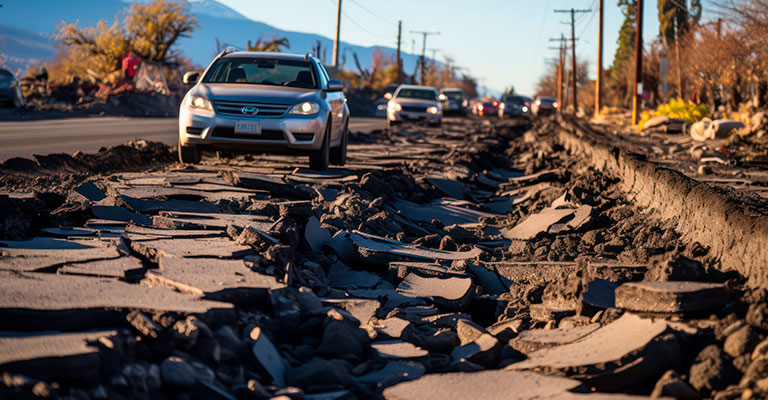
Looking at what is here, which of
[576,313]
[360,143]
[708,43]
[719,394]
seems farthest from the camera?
[708,43]

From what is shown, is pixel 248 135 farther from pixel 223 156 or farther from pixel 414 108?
pixel 414 108

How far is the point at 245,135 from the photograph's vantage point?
31.8 feet

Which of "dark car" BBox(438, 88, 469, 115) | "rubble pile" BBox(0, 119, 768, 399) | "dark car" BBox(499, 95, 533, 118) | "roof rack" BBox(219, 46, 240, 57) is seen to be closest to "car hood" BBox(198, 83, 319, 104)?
"roof rack" BBox(219, 46, 240, 57)

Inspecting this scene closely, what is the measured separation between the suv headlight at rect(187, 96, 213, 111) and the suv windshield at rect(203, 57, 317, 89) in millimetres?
675

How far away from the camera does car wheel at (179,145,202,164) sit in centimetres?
1023

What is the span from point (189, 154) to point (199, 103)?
81 cm

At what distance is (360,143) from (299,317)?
14.4m

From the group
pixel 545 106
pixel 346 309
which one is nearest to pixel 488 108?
pixel 545 106

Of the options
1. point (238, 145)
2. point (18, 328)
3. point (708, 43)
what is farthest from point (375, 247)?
point (708, 43)

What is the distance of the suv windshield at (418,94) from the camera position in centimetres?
2815

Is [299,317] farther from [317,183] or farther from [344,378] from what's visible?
[317,183]

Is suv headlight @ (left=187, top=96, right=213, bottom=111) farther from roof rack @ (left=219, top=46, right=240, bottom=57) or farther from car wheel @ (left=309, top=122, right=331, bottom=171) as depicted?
car wheel @ (left=309, top=122, right=331, bottom=171)

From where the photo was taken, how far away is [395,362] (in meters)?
3.49

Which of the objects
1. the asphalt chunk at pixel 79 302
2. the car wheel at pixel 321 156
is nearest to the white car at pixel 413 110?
the car wheel at pixel 321 156
